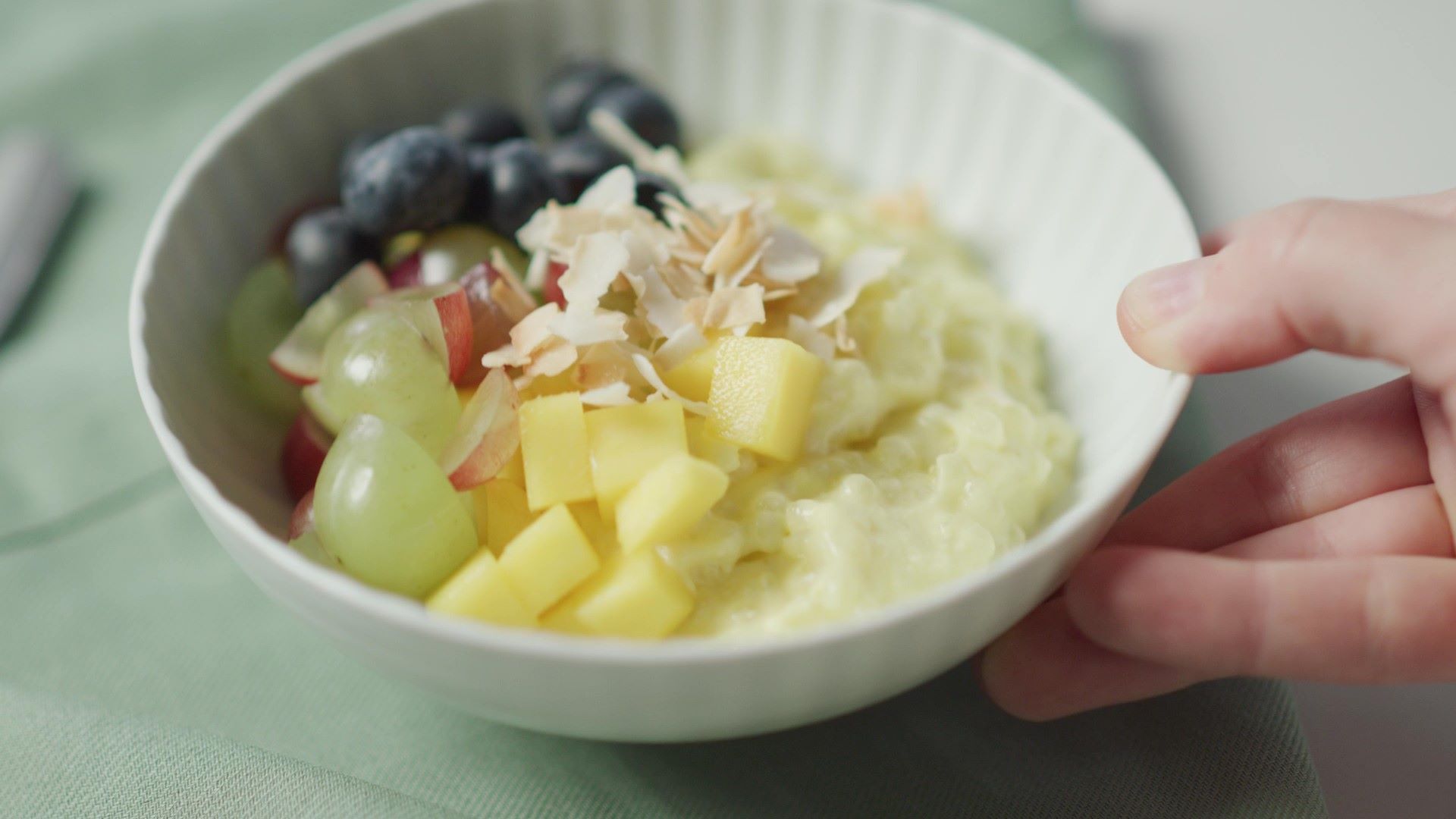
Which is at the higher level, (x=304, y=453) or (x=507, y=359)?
(x=507, y=359)

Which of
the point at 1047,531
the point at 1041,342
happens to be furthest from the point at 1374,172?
the point at 1047,531

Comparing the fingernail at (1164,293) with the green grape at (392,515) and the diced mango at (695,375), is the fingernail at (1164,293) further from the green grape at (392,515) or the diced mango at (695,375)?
the green grape at (392,515)

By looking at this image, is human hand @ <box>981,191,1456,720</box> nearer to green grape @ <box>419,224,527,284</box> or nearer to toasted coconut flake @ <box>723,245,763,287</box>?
toasted coconut flake @ <box>723,245,763,287</box>

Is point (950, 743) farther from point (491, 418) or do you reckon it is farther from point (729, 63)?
point (729, 63)

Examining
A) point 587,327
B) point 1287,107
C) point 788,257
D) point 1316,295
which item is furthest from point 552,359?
point 1287,107

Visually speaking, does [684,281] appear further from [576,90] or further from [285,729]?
[285,729]

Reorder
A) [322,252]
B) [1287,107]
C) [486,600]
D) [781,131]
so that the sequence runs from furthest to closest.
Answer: [1287,107]
[781,131]
[322,252]
[486,600]
